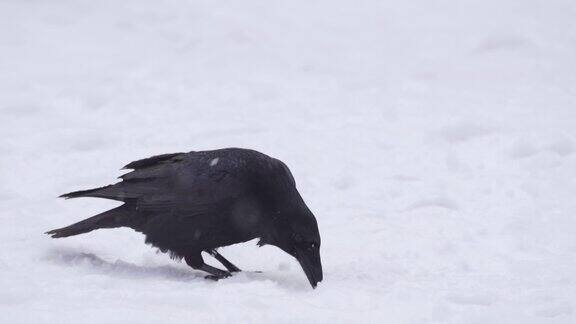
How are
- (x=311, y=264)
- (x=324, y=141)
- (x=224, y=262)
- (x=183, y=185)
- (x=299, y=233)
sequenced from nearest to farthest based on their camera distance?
1. (x=311, y=264)
2. (x=299, y=233)
3. (x=183, y=185)
4. (x=224, y=262)
5. (x=324, y=141)

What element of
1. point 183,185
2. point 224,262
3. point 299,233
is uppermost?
point 183,185

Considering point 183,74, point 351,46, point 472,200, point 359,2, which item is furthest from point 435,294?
point 359,2

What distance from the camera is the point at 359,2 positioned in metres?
14.1

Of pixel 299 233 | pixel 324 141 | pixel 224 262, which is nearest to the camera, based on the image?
pixel 299 233

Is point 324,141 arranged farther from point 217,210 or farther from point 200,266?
point 217,210

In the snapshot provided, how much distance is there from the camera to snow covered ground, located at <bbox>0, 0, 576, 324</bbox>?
16.3 feet

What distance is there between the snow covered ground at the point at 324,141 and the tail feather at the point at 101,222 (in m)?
0.14

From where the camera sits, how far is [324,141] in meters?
9.06

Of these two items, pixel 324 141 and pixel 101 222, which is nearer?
pixel 101 222

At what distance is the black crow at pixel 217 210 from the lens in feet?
18.2

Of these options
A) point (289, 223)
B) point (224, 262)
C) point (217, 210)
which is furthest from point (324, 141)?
point (217, 210)

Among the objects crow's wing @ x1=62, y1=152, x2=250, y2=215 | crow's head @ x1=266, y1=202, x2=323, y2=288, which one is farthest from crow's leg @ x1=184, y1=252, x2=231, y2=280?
crow's head @ x1=266, y1=202, x2=323, y2=288

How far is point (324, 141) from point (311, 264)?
3699 millimetres

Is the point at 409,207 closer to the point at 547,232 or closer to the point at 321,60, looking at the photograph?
the point at 547,232
